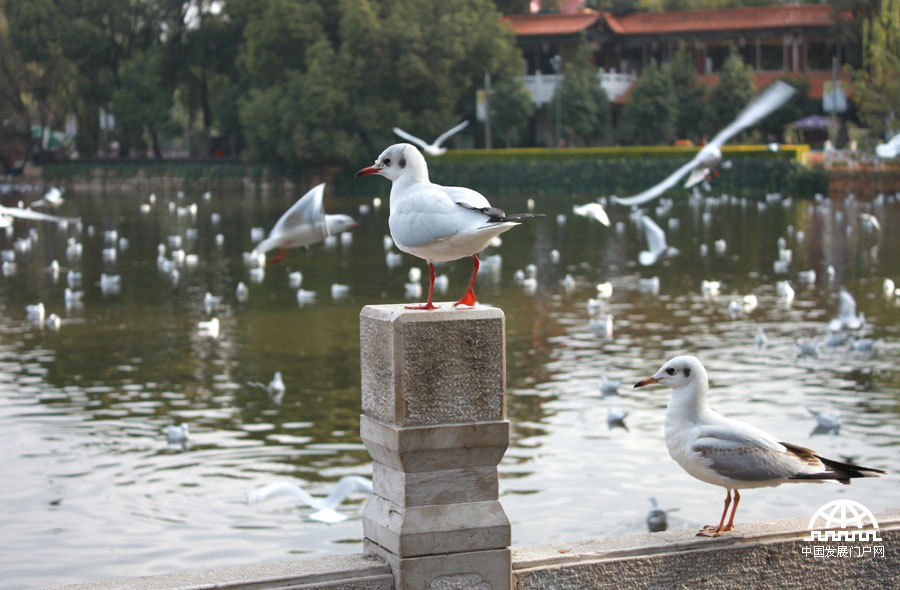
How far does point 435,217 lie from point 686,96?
4953 centimetres

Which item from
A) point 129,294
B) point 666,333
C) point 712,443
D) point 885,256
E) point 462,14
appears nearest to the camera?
point 712,443

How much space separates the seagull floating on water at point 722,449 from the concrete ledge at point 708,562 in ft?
0.44

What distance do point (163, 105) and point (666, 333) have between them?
45.8 m

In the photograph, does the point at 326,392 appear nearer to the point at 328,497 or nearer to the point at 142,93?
the point at 328,497

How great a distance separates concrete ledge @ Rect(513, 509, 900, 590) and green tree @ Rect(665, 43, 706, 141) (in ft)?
160

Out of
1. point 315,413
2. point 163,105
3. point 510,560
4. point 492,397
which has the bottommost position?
point 315,413

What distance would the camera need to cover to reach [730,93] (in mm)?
50719

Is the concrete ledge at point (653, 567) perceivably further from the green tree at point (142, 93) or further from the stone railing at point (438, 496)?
the green tree at point (142, 93)

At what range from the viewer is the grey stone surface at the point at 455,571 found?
4.55 m

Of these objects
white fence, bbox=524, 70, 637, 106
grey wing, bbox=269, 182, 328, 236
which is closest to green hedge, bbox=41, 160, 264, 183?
white fence, bbox=524, 70, 637, 106

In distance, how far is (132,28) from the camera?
60.8 meters

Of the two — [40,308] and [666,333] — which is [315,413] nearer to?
[666,333]

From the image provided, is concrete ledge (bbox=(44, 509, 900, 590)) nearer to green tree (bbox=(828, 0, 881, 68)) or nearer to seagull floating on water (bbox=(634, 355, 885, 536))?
seagull floating on water (bbox=(634, 355, 885, 536))

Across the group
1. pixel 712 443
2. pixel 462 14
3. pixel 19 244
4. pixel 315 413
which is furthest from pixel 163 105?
pixel 712 443
